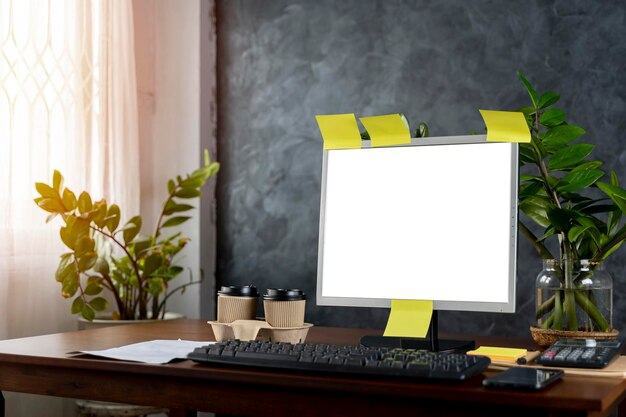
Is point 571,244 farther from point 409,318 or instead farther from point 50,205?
point 50,205

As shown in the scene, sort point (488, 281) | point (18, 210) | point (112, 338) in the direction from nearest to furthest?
point (488, 281) < point (112, 338) < point (18, 210)

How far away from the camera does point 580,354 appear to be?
140 cm

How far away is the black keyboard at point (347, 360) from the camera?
1.22 meters

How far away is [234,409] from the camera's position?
4.37 feet

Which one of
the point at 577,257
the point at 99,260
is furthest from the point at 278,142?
the point at 577,257

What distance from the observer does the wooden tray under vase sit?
1.62 m

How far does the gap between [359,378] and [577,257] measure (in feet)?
2.21

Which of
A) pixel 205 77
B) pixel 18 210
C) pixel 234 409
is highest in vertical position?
pixel 205 77

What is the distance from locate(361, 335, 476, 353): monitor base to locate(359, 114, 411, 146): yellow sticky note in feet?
1.39

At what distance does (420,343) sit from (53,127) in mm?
1457

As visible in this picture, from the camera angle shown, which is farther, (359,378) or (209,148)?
(209,148)

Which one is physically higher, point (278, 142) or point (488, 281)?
point (278, 142)

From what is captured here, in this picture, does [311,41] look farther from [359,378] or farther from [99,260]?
[359,378]

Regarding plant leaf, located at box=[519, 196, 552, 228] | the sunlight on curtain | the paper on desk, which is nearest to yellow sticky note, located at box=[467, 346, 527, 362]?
plant leaf, located at box=[519, 196, 552, 228]
